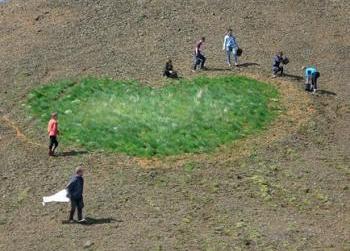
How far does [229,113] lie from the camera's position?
34844mm

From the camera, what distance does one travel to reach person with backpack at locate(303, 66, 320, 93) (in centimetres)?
3722

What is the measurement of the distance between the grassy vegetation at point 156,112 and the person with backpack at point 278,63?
4.90 ft

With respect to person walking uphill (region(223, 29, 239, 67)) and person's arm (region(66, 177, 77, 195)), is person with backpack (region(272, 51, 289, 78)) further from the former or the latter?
person's arm (region(66, 177, 77, 195))

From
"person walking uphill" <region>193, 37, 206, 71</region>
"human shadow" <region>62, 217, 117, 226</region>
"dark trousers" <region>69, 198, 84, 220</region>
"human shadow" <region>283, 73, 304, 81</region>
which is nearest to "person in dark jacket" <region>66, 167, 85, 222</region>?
"dark trousers" <region>69, 198, 84, 220</region>

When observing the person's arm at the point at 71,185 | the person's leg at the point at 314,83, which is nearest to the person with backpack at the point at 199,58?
the person's leg at the point at 314,83

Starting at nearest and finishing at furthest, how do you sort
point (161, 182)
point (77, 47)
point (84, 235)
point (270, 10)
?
point (84, 235), point (161, 182), point (77, 47), point (270, 10)

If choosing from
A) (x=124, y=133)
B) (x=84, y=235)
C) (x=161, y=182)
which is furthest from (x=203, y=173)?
(x=84, y=235)

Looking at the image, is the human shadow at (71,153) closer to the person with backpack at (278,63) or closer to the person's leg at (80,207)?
the person's leg at (80,207)

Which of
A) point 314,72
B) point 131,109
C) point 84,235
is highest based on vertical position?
point 314,72

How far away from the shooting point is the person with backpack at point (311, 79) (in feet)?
122

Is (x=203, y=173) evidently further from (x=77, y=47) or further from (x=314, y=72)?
(x=77, y=47)

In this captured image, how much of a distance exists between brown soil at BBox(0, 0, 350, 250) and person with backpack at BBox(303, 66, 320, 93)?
68 centimetres

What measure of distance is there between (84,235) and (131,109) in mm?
10906

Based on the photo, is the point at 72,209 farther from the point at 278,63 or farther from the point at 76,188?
the point at 278,63
